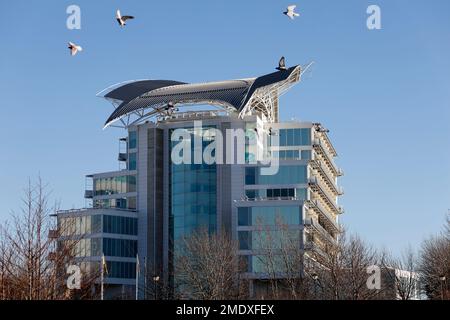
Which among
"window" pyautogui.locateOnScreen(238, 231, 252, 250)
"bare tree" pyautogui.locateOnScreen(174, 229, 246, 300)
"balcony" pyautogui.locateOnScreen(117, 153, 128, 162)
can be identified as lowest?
"bare tree" pyautogui.locateOnScreen(174, 229, 246, 300)

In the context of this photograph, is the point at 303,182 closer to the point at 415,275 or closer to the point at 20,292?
the point at 415,275

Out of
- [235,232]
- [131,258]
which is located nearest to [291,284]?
[235,232]

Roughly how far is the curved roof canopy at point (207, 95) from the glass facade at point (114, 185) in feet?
23.0

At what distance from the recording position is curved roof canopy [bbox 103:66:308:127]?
4008 inches

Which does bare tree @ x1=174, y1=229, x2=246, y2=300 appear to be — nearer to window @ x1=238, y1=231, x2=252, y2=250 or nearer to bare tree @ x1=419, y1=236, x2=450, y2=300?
window @ x1=238, y1=231, x2=252, y2=250

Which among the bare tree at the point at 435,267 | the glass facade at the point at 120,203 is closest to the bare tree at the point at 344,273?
the bare tree at the point at 435,267

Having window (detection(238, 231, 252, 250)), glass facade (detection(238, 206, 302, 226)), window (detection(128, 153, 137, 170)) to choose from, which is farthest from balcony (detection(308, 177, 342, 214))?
window (detection(128, 153, 137, 170))

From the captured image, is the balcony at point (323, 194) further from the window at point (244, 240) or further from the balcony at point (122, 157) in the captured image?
the balcony at point (122, 157)

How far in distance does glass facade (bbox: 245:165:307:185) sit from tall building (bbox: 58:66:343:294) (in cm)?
11

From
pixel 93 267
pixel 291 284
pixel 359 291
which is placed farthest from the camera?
pixel 93 267

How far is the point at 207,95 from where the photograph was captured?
343 ft

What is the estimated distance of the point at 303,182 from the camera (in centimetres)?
10038

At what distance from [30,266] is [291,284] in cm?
3545
